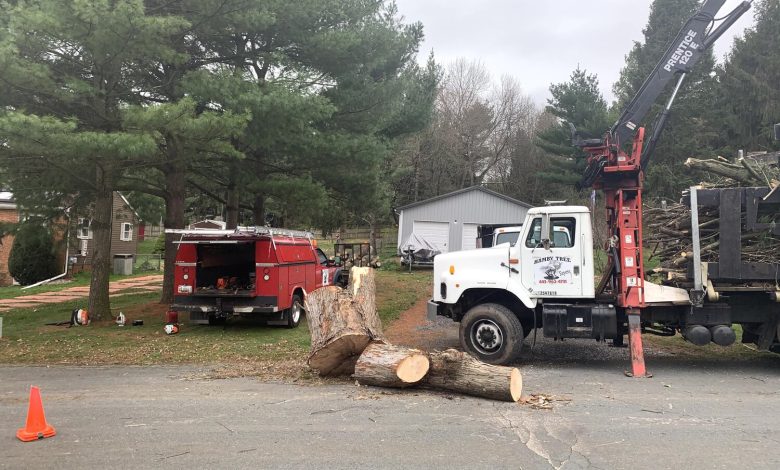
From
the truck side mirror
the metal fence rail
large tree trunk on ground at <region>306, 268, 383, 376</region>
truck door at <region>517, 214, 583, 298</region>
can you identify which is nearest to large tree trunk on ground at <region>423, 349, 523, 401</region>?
large tree trunk on ground at <region>306, 268, 383, 376</region>

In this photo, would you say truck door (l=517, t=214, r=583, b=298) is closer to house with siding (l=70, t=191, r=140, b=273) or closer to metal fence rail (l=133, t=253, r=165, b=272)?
house with siding (l=70, t=191, r=140, b=273)

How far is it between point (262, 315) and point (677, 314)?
8710 mm

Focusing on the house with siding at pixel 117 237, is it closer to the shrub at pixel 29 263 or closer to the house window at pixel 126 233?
the house window at pixel 126 233

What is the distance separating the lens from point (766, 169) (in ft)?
27.6

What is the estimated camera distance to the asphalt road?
4727 millimetres

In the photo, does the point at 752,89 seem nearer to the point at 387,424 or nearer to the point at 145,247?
the point at 387,424

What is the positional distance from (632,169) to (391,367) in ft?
15.9

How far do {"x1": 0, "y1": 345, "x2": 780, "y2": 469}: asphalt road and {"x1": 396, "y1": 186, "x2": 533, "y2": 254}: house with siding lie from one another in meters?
20.1

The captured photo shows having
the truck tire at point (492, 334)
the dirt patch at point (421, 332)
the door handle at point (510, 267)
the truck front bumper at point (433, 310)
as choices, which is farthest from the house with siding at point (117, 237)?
the door handle at point (510, 267)

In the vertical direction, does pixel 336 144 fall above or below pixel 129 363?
above

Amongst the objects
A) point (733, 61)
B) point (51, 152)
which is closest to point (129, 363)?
point (51, 152)

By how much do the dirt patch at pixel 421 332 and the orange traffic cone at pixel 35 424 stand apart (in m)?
6.29

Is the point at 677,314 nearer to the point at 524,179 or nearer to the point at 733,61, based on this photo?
the point at 733,61

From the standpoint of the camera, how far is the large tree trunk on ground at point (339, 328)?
24.8 ft
